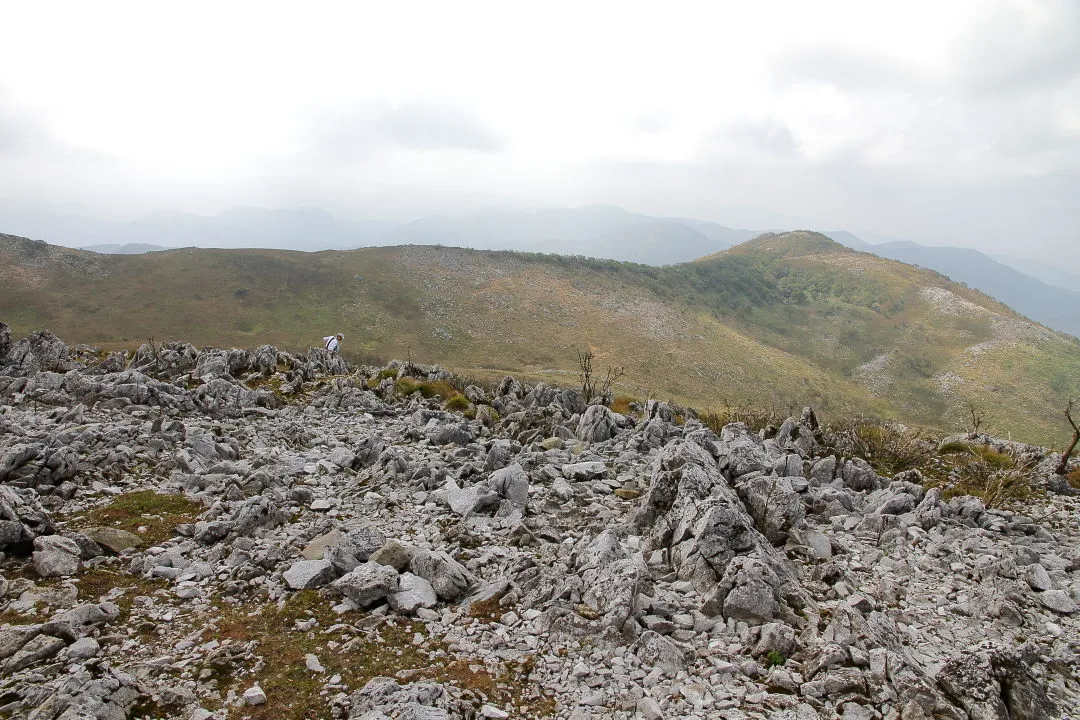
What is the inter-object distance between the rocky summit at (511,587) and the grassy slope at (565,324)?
7254 cm

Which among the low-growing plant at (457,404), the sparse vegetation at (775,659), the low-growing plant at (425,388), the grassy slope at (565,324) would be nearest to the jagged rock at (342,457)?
the low-growing plant at (457,404)

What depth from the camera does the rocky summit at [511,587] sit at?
8.02 meters

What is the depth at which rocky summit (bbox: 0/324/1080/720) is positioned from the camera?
316 inches

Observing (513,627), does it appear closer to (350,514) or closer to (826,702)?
(826,702)

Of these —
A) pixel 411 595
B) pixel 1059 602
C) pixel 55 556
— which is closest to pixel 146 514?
pixel 55 556

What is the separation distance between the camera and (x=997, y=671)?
7.73 metres

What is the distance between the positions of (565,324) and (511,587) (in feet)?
422

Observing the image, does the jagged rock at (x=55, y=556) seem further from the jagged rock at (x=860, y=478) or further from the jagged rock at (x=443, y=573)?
the jagged rock at (x=860, y=478)

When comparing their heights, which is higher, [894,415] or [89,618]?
[89,618]

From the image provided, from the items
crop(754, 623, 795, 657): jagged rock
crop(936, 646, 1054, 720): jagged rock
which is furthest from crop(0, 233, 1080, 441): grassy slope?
crop(936, 646, 1054, 720): jagged rock

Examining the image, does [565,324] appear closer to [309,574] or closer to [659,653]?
[309,574]

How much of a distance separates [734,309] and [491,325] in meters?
91.3

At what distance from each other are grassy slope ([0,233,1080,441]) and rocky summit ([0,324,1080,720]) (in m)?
72.5

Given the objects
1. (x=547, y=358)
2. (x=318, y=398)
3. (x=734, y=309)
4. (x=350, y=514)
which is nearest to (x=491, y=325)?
(x=547, y=358)
